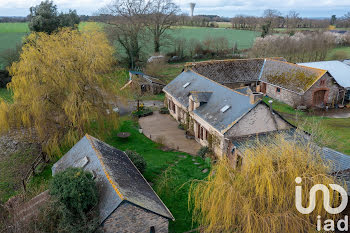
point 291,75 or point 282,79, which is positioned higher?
point 291,75

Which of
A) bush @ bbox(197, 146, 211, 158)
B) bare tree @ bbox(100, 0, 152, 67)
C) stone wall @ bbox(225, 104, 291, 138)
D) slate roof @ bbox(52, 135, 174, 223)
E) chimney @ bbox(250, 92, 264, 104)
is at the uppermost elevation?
bare tree @ bbox(100, 0, 152, 67)

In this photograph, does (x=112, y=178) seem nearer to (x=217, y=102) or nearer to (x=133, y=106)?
(x=217, y=102)

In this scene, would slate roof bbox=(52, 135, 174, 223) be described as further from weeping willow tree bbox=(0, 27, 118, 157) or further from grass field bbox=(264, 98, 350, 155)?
grass field bbox=(264, 98, 350, 155)

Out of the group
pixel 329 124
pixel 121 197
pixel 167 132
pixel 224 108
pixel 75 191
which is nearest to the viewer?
pixel 75 191

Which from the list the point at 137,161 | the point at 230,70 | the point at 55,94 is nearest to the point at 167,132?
the point at 137,161

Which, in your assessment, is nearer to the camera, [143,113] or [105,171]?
[105,171]

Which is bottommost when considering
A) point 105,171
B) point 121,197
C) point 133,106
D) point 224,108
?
point 133,106

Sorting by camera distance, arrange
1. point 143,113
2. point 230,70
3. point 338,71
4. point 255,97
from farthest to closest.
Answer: point 230,70
point 338,71
point 143,113
point 255,97

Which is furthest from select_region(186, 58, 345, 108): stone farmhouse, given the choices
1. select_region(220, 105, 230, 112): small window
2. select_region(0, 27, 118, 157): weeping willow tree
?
select_region(0, 27, 118, 157): weeping willow tree
